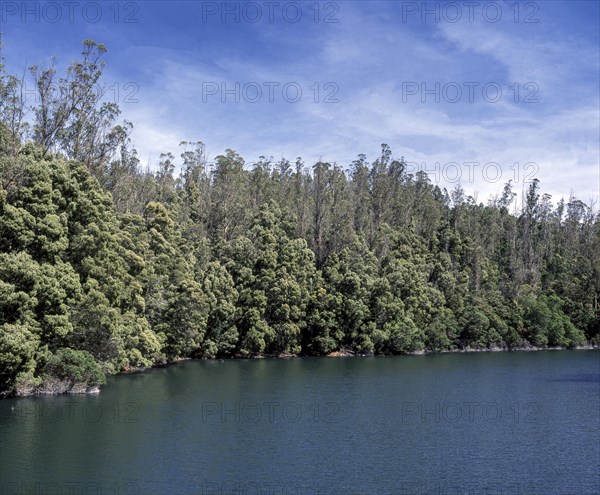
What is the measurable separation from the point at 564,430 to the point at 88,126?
1727 inches

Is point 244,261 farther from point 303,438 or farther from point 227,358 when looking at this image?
point 303,438

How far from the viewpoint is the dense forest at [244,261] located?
36531mm

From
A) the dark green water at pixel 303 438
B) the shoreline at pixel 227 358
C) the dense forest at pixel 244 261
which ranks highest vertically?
the dense forest at pixel 244 261

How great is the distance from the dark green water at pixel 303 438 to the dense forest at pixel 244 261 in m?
5.89

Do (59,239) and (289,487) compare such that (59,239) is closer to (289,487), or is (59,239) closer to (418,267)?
(289,487)

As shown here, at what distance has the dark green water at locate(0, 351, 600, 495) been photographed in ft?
74.3

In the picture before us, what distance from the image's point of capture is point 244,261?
68.4 metres

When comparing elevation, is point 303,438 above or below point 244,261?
below

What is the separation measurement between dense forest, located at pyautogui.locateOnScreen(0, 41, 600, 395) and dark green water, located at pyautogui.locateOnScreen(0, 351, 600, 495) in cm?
589

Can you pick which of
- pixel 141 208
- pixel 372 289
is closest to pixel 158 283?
pixel 141 208

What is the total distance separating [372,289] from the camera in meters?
73.5

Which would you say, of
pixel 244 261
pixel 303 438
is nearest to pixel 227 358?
pixel 244 261

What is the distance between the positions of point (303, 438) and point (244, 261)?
40541 mm

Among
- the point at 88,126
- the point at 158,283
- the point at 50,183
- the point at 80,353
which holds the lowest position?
the point at 80,353
